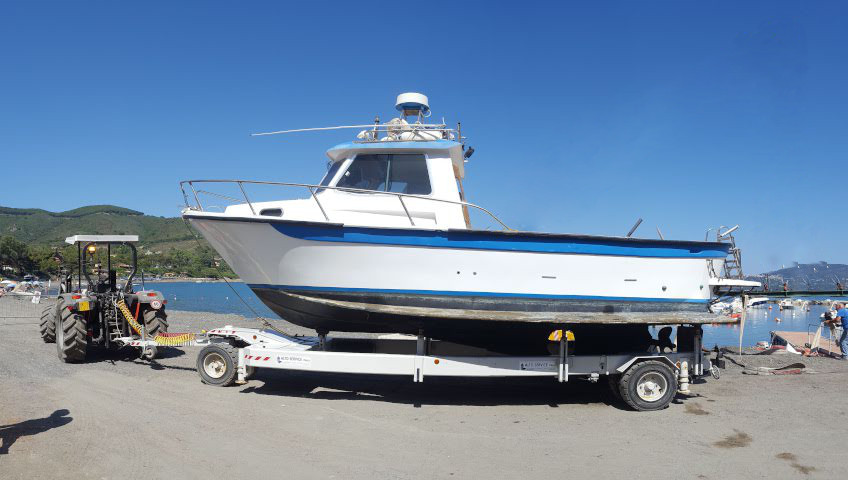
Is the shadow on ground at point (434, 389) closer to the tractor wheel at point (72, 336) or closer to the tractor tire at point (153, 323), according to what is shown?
the tractor tire at point (153, 323)

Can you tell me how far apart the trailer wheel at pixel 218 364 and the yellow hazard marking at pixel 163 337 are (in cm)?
68

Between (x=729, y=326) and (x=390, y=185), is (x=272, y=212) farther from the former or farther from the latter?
(x=729, y=326)

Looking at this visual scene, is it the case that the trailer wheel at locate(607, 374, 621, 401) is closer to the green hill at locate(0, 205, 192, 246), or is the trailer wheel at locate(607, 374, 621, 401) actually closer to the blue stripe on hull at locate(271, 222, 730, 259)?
the blue stripe on hull at locate(271, 222, 730, 259)

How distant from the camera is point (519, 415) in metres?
5.65

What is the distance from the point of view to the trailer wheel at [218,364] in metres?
6.45

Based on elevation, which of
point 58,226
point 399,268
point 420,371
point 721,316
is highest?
point 58,226

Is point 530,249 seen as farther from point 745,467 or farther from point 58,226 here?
point 58,226

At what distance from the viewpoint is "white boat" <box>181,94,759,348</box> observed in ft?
19.2

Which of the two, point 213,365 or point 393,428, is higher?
point 213,365

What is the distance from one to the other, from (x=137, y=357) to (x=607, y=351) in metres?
7.41

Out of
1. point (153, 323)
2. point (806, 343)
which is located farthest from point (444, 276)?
point (806, 343)

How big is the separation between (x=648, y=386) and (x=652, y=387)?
0.06m

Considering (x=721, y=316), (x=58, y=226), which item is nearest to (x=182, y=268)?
(x=721, y=316)

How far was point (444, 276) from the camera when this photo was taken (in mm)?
5902
